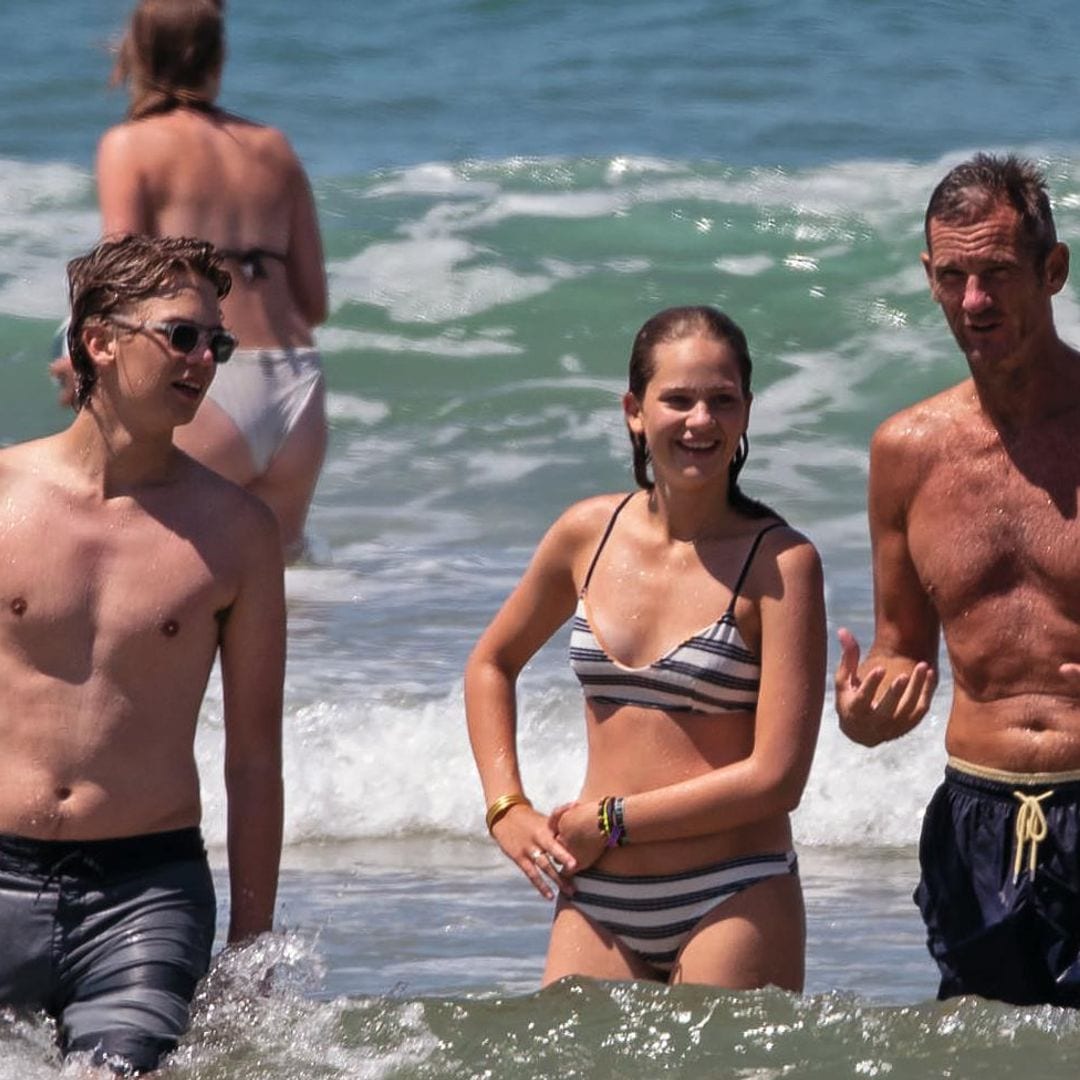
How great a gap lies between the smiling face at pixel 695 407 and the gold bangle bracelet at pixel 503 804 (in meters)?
0.62

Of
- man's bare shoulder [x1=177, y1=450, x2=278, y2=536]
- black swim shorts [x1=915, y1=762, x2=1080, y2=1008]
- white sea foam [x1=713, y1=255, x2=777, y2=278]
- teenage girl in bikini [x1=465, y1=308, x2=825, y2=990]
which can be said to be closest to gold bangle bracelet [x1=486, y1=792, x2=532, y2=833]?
teenage girl in bikini [x1=465, y1=308, x2=825, y2=990]

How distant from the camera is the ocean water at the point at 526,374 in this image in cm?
435

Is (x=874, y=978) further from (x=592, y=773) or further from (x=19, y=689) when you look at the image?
(x=19, y=689)

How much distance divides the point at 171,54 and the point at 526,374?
6423 millimetres

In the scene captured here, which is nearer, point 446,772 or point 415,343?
point 446,772

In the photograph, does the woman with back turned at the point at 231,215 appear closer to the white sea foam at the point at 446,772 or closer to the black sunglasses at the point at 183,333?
the white sea foam at the point at 446,772

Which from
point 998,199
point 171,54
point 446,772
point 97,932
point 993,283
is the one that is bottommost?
point 446,772

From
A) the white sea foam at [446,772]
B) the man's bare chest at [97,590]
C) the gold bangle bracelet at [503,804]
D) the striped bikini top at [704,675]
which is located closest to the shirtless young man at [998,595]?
the striped bikini top at [704,675]

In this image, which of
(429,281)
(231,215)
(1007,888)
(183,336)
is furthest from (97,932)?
(429,281)

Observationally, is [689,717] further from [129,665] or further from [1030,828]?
[129,665]

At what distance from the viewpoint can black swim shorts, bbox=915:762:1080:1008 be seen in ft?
13.7

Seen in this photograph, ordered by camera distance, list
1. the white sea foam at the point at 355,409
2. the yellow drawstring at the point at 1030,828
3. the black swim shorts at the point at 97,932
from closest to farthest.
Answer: the black swim shorts at the point at 97,932
the yellow drawstring at the point at 1030,828
the white sea foam at the point at 355,409

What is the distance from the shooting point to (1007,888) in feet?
13.9

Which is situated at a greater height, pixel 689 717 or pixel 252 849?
pixel 689 717
